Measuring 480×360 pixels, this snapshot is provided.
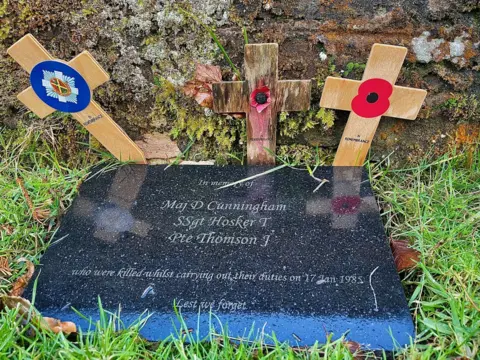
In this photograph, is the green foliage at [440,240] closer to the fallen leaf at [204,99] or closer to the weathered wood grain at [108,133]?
the fallen leaf at [204,99]

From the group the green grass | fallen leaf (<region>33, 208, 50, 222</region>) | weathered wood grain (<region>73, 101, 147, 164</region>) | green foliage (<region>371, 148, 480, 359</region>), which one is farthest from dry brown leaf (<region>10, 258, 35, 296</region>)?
green foliage (<region>371, 148, 480, 359</region>)

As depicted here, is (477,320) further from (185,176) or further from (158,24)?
(158,24)

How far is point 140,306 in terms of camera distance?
1.52 metres

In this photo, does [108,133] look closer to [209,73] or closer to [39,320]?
[209,73]

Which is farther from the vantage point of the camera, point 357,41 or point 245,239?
point 357,41

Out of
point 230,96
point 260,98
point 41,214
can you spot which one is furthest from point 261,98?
point 41,214

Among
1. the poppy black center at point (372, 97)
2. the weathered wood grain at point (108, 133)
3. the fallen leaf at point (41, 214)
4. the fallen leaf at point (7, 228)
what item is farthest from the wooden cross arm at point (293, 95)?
the fallen leaf at point (7, 228)

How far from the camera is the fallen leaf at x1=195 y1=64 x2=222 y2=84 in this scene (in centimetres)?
211

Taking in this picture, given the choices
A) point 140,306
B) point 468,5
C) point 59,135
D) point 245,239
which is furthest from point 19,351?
point 468,5

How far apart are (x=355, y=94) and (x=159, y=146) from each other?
1.05 meters

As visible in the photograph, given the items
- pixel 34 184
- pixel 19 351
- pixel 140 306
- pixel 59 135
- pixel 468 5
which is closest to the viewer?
pixel 19 351

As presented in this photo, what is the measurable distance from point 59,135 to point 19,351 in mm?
1284

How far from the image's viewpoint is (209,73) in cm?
212

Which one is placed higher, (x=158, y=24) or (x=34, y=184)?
(x=158, y=24)
